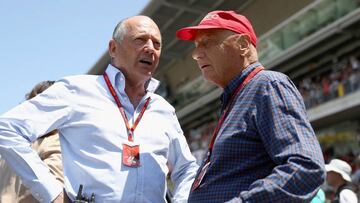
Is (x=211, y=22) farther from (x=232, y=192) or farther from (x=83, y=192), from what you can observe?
(x=83, y=192)

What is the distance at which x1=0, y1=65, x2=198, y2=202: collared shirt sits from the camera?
2.44m

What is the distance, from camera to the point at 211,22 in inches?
85.1

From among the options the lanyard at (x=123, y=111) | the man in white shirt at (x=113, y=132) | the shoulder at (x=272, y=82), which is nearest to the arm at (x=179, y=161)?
the man in white shirt at (x=113, y=132)

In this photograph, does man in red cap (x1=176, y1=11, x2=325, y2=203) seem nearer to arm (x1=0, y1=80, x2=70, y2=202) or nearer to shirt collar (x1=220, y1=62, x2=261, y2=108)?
shirt collar (x1=220, y1=62, x2=261, y2=108)

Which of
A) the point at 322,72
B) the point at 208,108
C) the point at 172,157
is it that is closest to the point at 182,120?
the point at 208,108

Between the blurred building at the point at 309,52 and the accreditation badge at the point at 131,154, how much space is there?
1373 cm

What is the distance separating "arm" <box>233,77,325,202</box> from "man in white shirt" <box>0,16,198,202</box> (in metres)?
0.90

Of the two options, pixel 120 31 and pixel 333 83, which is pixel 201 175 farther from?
pixel 333 83

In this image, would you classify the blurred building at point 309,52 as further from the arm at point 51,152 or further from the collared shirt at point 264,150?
the collared shirt at point 264,150

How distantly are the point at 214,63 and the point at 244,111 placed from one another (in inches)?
12.7

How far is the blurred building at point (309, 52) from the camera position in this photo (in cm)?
1683

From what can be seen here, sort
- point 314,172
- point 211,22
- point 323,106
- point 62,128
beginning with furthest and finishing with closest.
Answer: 1. point 323,106
2. point 62,128
3. point 211,22
4. point 314,172

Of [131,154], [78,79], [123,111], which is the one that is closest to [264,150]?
[131,154]

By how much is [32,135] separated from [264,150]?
1152 mm
